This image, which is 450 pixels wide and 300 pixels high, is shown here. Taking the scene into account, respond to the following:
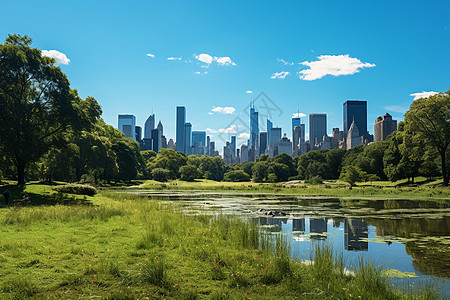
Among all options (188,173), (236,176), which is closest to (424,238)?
(188,173)

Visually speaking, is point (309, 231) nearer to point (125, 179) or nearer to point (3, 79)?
point (3, 79)

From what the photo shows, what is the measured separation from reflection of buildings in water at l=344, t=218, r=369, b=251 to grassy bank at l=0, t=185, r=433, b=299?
12.0 feet

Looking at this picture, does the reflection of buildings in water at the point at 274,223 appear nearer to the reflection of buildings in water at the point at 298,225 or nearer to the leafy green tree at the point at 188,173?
the reflection of buildings in water at the point at 298,225

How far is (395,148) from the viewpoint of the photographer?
72.6 metres

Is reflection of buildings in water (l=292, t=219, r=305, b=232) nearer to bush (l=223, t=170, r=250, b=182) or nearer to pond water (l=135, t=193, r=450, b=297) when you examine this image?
pond water (l=135, t=193, r=450, b=297)

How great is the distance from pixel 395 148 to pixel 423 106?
908 inches

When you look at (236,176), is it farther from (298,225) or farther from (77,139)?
(298,225)

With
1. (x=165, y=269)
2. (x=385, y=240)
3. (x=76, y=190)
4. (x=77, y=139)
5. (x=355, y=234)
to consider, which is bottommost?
(x=355, y=234)

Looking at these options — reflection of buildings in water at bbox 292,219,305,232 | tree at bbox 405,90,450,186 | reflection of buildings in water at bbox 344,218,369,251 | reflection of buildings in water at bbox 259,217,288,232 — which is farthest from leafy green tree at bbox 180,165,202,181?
reflection of buildings in water at bbox 344,218,369,251

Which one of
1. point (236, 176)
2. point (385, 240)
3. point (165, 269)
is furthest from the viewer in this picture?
point (236, 176)

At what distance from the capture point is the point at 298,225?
57.1ft

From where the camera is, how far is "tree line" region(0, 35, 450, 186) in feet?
82.4

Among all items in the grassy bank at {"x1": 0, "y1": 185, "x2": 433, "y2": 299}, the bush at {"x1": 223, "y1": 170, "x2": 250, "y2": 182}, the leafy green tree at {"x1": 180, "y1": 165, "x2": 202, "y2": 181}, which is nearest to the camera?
the grassy bank at {"x1": 0, "y1": 185, "x2": 433, "y2": 299}

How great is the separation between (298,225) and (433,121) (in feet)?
155
